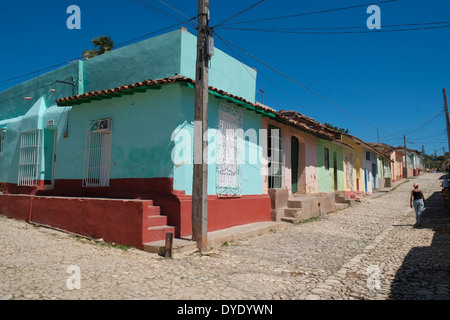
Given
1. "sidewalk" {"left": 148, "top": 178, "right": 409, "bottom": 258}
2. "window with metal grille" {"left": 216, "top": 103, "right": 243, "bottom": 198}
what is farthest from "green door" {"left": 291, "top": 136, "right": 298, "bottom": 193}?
"window with metal grille" {"left": 216, "top": 103, "right": 243, "bottom": 198}

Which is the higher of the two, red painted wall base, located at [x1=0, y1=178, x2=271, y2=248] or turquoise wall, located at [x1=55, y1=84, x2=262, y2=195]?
turquoise wall, located at [x1=55, y1=84, x2=262, y2=195]

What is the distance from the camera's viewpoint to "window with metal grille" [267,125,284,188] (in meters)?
10.8

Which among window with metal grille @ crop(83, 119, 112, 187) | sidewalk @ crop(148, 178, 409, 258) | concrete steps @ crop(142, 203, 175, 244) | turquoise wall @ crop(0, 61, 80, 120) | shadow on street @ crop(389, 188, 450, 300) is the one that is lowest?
shadow on street @ crop(389, 188, 450, 300)

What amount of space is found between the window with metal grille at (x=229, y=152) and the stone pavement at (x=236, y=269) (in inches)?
59.2

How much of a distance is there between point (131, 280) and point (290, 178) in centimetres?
857

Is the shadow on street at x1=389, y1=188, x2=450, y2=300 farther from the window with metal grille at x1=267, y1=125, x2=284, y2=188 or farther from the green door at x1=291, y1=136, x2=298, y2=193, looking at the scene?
the green door at x1=291, y1=136, x2=298, y2=193

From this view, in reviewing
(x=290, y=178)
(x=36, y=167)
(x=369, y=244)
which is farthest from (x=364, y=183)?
(x=36, y=167)

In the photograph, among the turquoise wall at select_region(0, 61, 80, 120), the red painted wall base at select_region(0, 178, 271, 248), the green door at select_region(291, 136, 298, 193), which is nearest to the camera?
the red painted wall base at select_region(0, 178, 271, 248)

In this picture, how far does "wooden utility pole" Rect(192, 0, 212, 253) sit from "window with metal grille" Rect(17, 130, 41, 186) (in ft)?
20.9

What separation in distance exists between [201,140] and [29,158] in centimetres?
706

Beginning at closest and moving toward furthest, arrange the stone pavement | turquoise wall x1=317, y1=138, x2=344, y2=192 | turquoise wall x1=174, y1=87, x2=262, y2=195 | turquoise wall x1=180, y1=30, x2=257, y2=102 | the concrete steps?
the stone pavement, the concrete steps, turquoise wall x1=174, y1=87, x2=262, y2=195, turquoise wall x1=180, y1=30, x2=257, y2=102, turquoise wall x1=317, y1=138, x2=344, y2=192

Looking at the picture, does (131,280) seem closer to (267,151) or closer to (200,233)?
(200,233)

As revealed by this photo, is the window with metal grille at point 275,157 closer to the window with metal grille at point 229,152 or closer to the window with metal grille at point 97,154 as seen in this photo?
the window with metal grille at point 229,152

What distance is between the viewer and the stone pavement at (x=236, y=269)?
4086 millimetres
